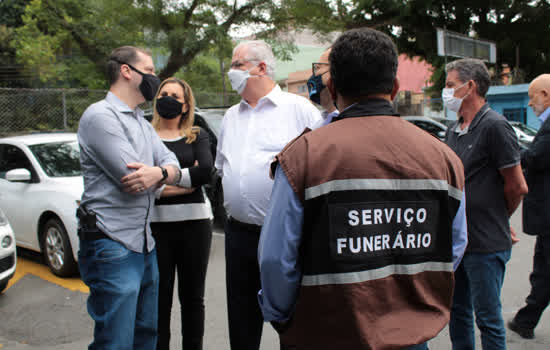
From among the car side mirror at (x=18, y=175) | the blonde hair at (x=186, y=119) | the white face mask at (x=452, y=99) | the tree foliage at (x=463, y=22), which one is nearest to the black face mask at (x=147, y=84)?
the blonde hair at (x=186, y=119)

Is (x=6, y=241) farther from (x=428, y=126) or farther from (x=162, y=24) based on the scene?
(x=162, y=24)

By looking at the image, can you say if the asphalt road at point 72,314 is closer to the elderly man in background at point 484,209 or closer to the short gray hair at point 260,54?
the elderly man in background at point 484,209

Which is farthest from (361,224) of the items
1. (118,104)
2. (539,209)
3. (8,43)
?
(8,43)

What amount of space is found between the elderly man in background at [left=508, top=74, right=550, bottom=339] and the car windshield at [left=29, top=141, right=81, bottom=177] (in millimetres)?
5106

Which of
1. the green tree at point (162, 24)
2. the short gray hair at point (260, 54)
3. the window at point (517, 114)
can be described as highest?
the green tree at point (162, 24)

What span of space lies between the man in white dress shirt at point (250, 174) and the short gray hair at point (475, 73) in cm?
106

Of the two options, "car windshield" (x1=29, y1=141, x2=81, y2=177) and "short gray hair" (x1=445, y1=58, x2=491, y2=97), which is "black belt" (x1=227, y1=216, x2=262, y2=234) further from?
"car windshield" (x1=29, y1=141, x2=81, y2=177)

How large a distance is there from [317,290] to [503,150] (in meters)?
1.85

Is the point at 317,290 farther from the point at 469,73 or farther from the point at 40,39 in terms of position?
the point at 40,39

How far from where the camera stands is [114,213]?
7.79 ft

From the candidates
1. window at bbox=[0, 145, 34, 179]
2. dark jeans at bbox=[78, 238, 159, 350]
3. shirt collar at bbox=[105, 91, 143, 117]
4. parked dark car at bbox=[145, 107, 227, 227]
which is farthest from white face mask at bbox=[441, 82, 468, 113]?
window at bbox=[0, 145, 34, 179]

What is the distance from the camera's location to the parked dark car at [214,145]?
751cm

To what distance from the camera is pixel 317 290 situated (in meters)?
1.49

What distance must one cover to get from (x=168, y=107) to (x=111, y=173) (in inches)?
43.7
